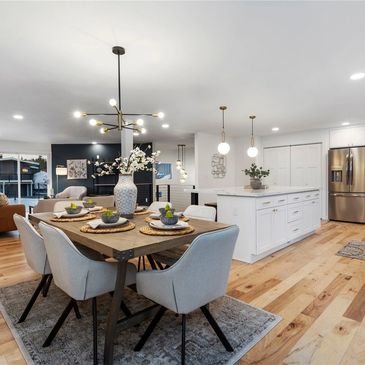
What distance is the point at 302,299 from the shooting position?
7.97 ft

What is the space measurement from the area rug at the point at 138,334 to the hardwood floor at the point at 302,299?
9 cm

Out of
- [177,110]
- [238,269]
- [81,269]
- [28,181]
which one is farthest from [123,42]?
[28,181]

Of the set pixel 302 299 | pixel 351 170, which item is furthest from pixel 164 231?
pixel 351 170

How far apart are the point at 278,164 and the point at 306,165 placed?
0.78 m

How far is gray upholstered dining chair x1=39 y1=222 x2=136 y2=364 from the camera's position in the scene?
5.21ft

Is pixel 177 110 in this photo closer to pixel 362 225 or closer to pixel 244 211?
pixel 244 211

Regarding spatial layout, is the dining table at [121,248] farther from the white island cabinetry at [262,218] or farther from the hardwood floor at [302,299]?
the white island cabinetry at [262,218]

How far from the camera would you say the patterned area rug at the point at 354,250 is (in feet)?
12.0

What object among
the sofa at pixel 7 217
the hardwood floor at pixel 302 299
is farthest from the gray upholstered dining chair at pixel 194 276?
the sofa at pixel 7 217

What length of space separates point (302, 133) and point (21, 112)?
21.5 feet

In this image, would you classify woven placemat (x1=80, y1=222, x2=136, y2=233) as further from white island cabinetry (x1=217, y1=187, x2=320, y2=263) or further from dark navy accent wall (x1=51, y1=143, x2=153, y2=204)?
dark navy accent wall (x1=51, y1=143, x2=153, y2=204)

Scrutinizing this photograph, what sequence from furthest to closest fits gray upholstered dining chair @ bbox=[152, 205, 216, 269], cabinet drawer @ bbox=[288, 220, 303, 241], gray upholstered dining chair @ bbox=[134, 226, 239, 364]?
cabinet drawer @ bbox=[288, 220, 303, 241] → gray upholstered dining chair @ bbox=[152, 205, 216, 269] → gray upholstered dining chair @ bbox=[134, 226, 239, 364]

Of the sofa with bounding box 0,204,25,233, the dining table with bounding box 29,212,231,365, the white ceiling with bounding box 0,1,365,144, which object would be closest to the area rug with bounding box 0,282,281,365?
the dining table with bounding box 29,212,231,365

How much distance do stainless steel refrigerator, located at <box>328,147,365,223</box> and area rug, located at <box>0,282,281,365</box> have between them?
497 centimetres
